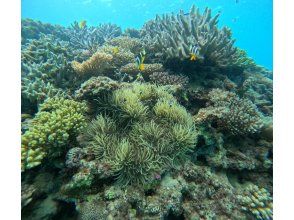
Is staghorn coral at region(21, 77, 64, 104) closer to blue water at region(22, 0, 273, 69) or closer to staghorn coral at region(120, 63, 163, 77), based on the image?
staghorn coral at region(120, 63, 163, 77)

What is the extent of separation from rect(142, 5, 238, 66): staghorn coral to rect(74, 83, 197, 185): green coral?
1999 millimetres

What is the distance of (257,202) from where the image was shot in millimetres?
3217

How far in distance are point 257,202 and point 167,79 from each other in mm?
3028

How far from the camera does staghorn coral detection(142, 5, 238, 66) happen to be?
539 cm

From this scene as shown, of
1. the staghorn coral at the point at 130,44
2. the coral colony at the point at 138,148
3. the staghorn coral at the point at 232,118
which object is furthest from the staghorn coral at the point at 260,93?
the staghorn coral at the point at 130,44

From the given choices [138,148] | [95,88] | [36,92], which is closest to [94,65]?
[36,92]

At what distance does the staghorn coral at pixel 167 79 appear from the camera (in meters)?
5.02

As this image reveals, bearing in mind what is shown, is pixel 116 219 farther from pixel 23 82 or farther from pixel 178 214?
pixel 23 82

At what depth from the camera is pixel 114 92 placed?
3713mm

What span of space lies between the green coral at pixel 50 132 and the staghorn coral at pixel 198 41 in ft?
10.1

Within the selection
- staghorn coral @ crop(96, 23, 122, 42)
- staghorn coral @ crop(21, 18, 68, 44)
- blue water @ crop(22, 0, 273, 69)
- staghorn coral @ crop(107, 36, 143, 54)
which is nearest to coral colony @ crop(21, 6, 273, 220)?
staghorn coral @ crop(107, 36, 143, 54)
